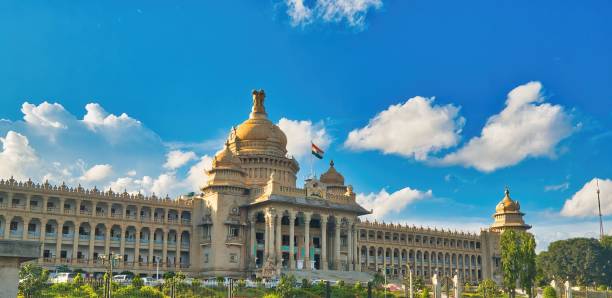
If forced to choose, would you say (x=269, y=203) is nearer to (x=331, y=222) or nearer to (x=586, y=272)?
(x=331, y=222)

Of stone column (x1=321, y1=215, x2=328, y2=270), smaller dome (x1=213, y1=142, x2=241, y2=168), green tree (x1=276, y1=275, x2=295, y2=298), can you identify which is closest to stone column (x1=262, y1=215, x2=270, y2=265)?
stone column (x1=321, y1=215, x2=328, y2=270)

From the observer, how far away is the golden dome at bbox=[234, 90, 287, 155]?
95375mm

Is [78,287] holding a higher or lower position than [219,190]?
lower

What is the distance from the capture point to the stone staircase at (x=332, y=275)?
77.8 meters

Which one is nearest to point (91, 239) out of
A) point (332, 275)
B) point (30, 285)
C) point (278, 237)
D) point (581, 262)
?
point (278, 237)

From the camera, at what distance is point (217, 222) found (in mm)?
82062

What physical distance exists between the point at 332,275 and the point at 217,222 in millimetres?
15465

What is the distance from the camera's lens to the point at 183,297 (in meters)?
52.8

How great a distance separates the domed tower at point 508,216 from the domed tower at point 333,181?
33.3 meters

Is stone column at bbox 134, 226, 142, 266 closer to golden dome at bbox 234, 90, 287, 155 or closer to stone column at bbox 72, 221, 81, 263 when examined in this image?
stone column at bbox 72, 221, 81, 263

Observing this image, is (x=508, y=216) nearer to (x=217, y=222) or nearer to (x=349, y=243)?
(x=349, y=243)

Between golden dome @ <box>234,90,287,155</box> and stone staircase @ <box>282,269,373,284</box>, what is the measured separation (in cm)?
2201

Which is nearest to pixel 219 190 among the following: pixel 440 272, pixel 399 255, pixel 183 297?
pixel 183 297

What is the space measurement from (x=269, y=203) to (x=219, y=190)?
264 inches
